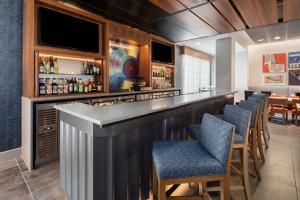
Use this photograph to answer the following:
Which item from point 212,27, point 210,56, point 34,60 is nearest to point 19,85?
point 34,60

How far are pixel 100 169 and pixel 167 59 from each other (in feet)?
15.3

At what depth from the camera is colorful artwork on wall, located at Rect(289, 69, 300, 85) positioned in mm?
6902

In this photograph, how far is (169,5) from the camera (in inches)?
111

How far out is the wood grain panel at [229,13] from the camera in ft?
8.90

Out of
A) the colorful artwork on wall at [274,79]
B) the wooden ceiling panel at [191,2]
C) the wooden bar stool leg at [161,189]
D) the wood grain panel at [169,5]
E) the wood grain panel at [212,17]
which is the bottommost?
the wooden bar stool leg at [161,189]

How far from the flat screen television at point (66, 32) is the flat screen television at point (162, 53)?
1.97 metres

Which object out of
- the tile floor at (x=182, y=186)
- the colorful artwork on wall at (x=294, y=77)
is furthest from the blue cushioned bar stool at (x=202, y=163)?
the colorful artwork on wall at (x=294, y=77)

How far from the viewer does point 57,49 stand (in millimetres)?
2875

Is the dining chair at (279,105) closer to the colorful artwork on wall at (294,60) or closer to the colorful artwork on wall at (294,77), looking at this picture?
the colorful artwork on wall at (294,77)

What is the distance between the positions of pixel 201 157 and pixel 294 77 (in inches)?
308

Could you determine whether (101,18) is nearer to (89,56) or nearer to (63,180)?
(89,56)

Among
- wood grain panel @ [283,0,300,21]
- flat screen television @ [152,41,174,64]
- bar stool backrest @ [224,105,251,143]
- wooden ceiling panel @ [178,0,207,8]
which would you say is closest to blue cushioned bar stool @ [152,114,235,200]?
bar stool backrest @ [224,105,251,143]

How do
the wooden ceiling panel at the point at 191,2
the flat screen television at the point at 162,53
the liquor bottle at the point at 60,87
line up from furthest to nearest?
the flat screen television at the point at 162,53, the liquor bottle at the point at 60,87, the wooden ceiling panel at the point at 191,2

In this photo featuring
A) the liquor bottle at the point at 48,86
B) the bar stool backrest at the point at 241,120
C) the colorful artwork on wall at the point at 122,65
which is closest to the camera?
the bar stool backrest at the point at 241,120
